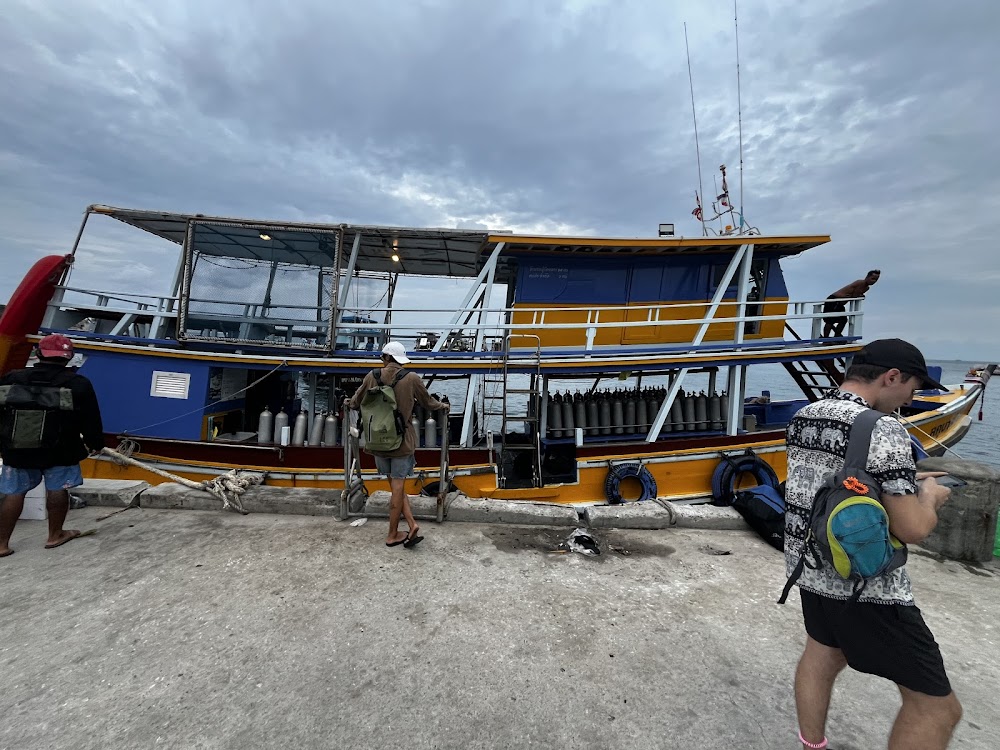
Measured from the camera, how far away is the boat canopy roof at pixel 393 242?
24.0ft

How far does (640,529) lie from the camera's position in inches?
169

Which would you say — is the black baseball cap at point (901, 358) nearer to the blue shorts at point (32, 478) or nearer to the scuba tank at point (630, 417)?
the blue shorts at point (32, 478)

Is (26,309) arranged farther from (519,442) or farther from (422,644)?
(422,644)

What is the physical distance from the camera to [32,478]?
11.7 feet

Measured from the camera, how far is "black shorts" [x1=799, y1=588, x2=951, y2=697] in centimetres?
150

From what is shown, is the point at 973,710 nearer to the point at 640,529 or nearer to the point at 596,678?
the point at 596,678

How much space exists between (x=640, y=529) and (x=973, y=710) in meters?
2.32

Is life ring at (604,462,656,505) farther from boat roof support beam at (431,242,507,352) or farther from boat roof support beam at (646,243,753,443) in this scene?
boat roof support beam at (431,242,507,352)

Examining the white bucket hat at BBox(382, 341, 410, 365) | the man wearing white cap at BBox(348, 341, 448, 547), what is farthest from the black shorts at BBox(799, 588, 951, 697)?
the white bucket hat at BBox(382, 341, 410, 365)

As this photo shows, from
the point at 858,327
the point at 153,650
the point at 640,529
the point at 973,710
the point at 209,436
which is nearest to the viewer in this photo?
the point at 973,710

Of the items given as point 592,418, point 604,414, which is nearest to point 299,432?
point 592,418

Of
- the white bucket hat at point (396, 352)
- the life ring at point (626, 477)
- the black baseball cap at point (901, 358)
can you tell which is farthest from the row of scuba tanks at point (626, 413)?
the black baseball cap at point (901, 358)

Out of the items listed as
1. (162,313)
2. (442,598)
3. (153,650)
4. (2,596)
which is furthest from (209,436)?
(442,598)

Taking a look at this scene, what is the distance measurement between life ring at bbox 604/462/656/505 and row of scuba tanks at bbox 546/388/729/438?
752mm
